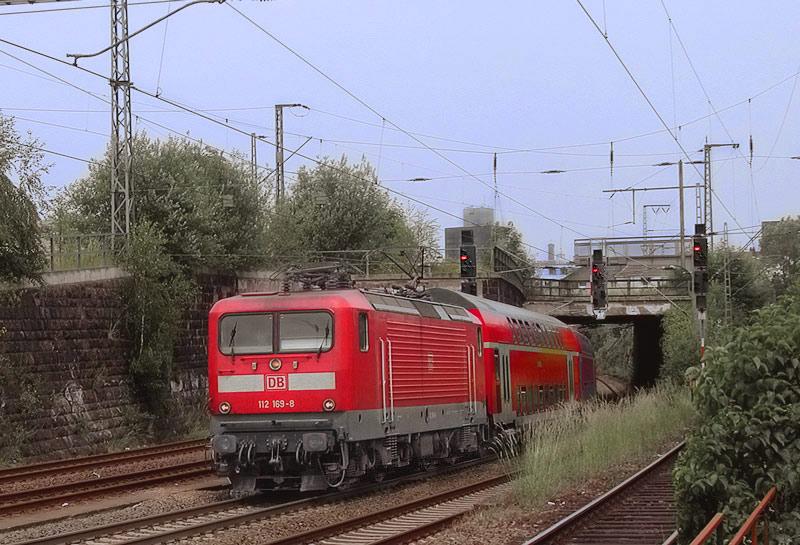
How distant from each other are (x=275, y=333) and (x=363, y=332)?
4.12 feet

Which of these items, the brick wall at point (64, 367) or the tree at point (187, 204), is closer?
the brick wall at point (64, 367)

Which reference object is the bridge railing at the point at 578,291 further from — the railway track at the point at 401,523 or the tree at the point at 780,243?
the railway track at the point at 401,523

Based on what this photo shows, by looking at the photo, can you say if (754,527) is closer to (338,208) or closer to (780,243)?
(338,208)

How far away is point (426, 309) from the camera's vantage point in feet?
60.7

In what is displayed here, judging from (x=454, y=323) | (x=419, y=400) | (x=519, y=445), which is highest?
(x=454, y=323)

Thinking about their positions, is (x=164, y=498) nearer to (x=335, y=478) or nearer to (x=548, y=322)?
(x=335, y=478)

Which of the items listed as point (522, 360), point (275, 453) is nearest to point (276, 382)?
point (275, 453)

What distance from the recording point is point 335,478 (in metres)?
15.6

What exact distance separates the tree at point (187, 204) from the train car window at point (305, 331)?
16.1m

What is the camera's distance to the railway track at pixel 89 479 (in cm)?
1541

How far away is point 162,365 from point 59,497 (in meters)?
13.6

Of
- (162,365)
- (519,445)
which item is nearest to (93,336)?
(162,365)

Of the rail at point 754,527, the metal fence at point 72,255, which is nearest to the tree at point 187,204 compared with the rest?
the metal fence at point 72,255

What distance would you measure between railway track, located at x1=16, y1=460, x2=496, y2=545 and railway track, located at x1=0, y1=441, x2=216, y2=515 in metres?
2.48
